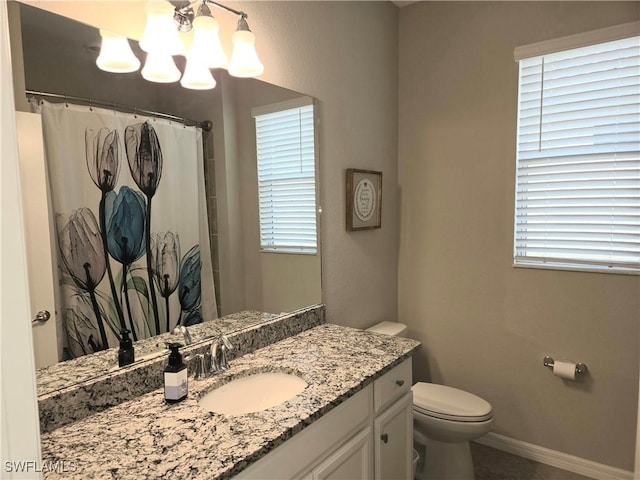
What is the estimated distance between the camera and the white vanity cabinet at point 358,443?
1.16m

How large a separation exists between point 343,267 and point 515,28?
169cm

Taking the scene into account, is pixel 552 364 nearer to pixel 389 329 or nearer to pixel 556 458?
pixel 556 458

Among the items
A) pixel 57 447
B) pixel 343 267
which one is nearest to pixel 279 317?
pixel 343 267

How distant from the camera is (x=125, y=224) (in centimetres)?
134

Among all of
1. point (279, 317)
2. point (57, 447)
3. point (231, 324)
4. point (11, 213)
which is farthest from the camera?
point (279, 317)

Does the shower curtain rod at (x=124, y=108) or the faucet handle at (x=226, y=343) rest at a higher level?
the shower curtain rod at (x=124, y=108)

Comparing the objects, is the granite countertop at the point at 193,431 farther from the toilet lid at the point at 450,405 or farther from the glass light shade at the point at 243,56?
the glass light shade at the point at 243,56

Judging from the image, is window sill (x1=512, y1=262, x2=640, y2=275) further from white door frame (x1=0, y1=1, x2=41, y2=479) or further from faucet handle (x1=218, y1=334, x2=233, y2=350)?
white door frame (x1=0, y1=1, x2=41, y2=479)

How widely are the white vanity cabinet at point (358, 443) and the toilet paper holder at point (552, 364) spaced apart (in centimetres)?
105

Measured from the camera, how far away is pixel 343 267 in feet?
7.71

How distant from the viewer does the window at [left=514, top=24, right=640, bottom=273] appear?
2131mm

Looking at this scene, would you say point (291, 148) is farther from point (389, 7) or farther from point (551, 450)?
point (551, 450)

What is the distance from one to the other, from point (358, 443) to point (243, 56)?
1.49 meters

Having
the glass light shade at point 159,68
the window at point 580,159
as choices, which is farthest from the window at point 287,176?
the window at point 580,159
